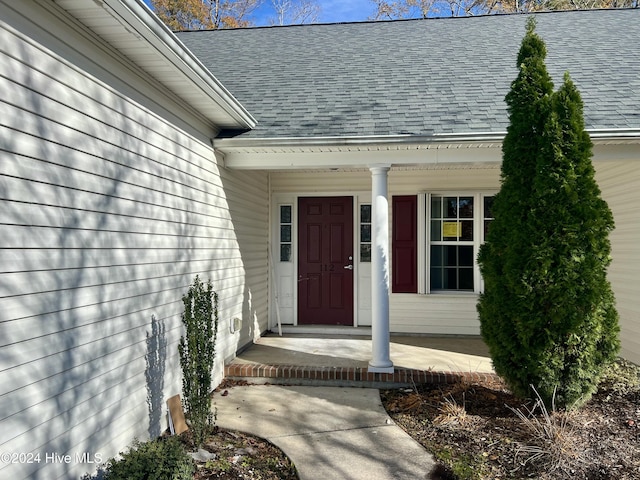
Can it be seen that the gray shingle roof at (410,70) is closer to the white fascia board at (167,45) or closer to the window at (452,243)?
the white fascia board at (167,45)

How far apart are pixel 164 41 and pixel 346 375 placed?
3.61 m

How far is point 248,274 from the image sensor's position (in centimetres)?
620

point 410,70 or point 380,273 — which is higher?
point 410,70

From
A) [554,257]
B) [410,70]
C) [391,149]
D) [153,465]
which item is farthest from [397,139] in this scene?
[153,465]

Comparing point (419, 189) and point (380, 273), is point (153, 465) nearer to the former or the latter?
point (380, 273)

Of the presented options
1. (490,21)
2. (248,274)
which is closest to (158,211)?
(248,274)

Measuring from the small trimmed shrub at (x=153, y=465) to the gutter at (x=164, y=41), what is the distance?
2.57m

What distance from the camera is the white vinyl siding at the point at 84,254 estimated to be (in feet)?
7.30

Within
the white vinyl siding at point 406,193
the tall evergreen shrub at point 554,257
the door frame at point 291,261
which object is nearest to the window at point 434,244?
the white vinyl siding at point 406,193

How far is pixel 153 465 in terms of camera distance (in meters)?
2.61

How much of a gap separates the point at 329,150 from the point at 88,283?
2.92 m

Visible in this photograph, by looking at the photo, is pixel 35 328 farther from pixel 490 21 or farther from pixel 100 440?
pixel 490 21

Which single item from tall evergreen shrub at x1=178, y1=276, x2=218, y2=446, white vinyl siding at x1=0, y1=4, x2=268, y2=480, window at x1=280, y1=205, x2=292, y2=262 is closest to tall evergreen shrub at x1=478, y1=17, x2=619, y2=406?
tall evergreen shrub at x1=178, y1=276, x2=218, y2=446

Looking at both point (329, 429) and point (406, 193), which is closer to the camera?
point (329, 429)
